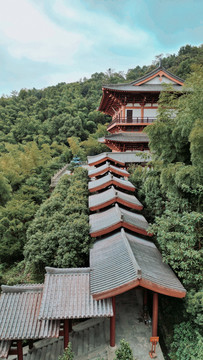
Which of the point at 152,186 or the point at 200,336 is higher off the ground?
the point at 152,186

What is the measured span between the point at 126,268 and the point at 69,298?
1.69m

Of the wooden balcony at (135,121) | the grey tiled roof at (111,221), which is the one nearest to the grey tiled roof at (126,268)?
the grey tiled roof at (111,221)

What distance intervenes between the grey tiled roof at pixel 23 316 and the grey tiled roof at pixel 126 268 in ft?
4.94

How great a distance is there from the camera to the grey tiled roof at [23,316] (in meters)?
5.37

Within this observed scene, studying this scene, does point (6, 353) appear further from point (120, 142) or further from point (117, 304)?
point (120, 142)

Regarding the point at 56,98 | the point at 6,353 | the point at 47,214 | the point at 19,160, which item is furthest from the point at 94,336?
the point at 56,98

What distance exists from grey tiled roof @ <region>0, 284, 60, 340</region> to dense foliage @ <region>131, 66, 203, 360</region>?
3373mm

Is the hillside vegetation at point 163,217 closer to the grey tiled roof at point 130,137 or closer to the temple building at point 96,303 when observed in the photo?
the temple building at point 96,303

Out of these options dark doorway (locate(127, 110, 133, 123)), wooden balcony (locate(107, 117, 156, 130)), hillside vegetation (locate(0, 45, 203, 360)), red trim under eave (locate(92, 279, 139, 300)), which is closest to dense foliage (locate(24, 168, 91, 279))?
hillside vegetation (locate(0, 45, 203, 360))

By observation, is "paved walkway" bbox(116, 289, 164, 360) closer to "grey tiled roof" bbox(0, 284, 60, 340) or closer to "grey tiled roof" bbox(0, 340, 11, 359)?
"grey tiled roof" bbox(0, 284, 60, 340)

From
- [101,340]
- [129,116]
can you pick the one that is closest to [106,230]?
[101,340]

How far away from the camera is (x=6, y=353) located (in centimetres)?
536

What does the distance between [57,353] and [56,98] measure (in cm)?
5458

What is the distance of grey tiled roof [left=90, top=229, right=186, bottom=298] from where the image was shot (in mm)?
5406
